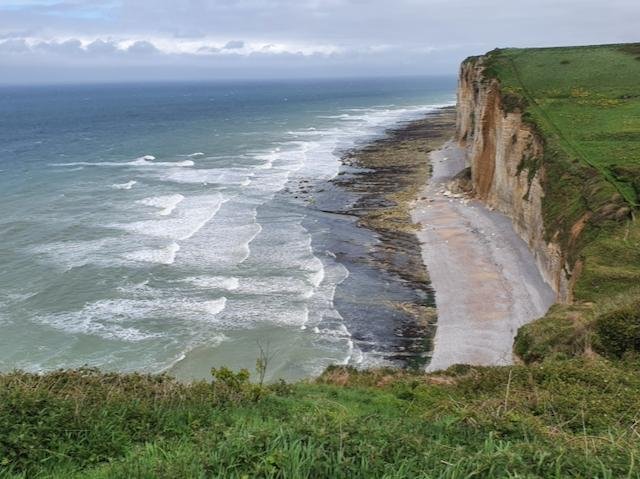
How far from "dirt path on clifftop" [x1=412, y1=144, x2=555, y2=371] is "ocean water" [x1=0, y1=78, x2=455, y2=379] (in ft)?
16.0

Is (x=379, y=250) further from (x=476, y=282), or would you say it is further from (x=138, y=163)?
(x=138, y=163)

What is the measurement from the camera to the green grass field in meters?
7.18

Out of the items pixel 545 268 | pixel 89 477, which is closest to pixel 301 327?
pixel 545 268

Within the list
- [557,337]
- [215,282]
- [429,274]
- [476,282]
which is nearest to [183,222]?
[215,282]

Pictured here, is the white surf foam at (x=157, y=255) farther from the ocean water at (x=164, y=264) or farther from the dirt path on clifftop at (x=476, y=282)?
the dirt path on clifftop at (x=476, y=282)

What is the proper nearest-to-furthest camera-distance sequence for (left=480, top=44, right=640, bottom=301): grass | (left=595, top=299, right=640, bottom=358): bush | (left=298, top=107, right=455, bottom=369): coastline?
(left=595, top=299, right=640, bottom=358): bush < (left=480, top=44, right=640, bottom=301): grass < (left=298, top=107, right=455, bottom=369): coastline

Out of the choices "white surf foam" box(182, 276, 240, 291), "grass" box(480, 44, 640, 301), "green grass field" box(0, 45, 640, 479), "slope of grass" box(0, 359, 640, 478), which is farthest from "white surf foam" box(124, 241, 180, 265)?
"grass" box(480, 44, 640, 301)

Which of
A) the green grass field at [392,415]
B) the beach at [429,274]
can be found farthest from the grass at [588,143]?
the beach at [429,274]

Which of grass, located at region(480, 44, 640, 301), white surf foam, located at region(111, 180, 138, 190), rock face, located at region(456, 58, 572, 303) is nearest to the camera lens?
grass, located at region(480, 44, 640, 301)

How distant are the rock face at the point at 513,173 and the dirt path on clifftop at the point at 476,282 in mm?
927

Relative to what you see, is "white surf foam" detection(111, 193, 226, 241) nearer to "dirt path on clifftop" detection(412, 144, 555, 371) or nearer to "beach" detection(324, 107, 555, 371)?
"beach" detection(324, 107, 555, 371)

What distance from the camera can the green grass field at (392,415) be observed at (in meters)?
7.18

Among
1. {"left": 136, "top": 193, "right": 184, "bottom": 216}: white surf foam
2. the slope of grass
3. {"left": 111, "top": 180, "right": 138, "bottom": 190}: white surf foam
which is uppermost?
the slope of grass

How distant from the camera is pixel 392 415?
12.9 meters
